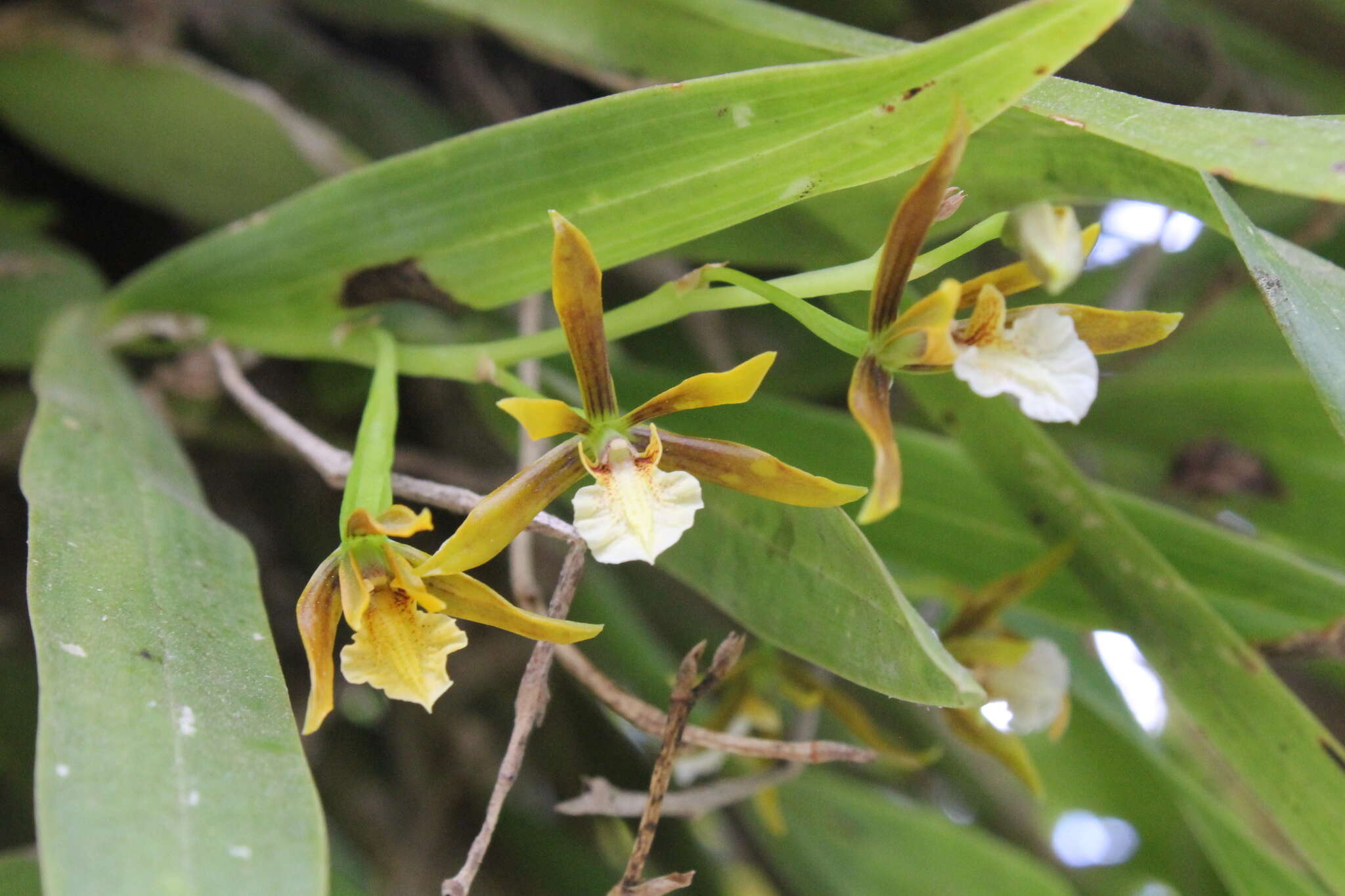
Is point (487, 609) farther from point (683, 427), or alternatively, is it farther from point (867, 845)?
point (867, 845)

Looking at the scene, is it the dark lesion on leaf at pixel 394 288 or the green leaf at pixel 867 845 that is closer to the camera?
the dark lesion on leaf at pixel 394 288

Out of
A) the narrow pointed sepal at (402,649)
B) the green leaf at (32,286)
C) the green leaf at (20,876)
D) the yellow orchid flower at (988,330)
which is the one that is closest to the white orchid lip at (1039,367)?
the yellow orchid flower at (988,330)

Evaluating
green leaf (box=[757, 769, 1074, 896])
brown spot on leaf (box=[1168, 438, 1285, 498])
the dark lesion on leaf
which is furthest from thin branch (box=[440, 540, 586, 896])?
brown spot on leaf (box=[1168, 438, 1285, 498])

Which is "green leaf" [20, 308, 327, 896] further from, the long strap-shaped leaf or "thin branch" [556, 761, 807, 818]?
the long strap-shaped leaf

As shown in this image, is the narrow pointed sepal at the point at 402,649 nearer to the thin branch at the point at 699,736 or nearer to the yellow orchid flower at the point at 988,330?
the thin branch at the point at 699,736

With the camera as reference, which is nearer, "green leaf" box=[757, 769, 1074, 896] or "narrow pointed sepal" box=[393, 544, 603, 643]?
"narrow pointed sepal" box=[393, 544, 603, 643]

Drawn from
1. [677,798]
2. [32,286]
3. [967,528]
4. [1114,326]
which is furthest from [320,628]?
[32,286]

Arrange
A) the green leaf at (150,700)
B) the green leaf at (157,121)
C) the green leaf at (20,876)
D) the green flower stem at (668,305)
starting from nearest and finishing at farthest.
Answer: the green leaf at (150,700)
the green flower stem at (668,305)
the green leaf at (20,876)
the green leaf at (157,121)
